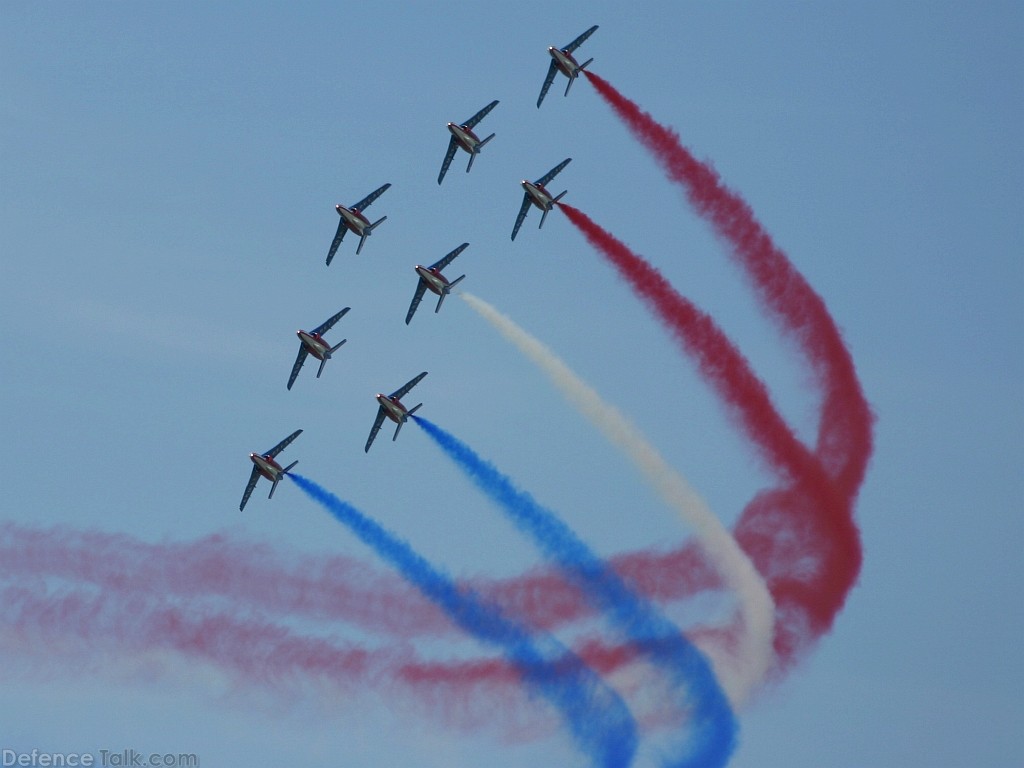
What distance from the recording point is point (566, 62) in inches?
2482

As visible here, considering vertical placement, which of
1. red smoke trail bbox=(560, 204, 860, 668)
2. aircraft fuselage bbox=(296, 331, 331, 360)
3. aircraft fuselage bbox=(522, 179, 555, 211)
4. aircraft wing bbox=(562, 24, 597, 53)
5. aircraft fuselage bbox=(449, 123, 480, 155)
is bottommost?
red smoke trail bbox=(560, 204, 860, 668)

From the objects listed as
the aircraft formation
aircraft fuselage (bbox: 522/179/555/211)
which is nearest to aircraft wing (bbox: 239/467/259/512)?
the aircraft formation

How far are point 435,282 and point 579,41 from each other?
10114mm

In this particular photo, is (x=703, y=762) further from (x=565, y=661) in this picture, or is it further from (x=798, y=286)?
(x=798, y=286)

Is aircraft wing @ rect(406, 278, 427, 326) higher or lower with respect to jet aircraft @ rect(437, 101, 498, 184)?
lower

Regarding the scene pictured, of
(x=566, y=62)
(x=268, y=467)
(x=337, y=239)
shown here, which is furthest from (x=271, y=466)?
(x=566, y=62)

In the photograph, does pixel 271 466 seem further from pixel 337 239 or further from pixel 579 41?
pixel 579 41

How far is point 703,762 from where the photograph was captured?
55656mm

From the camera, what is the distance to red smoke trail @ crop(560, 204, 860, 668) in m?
58.5

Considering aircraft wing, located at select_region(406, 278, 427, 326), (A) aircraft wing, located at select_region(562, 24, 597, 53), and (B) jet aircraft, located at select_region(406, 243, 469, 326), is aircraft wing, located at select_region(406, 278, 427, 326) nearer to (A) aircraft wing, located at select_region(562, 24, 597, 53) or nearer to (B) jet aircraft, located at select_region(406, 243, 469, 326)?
(B) jet aircraft, located at select_region(406, 243, 469, 326)

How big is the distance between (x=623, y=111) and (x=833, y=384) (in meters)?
12.1

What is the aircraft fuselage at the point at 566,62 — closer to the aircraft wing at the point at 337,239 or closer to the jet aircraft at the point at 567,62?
the jet aircraft at the point at 567,62

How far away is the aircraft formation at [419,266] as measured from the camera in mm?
63497

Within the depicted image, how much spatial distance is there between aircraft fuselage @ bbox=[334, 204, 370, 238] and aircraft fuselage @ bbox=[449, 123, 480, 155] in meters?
4.58
